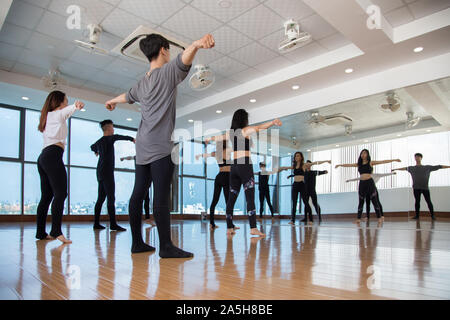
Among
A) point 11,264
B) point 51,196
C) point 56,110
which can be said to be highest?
point 56,110

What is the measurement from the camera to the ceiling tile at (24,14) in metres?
4.45

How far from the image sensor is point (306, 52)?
5.63 m

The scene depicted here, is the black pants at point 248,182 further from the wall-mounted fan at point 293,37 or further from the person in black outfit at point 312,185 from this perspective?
the person in black outfit at point 312,185

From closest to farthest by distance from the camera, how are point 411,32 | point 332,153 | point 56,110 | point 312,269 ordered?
1. point 312,269
2. point 56,110
3. point 411,32
4. point 332,153

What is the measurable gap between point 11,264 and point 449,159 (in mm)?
5822

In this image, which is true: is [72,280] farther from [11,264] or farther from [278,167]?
[278,167]

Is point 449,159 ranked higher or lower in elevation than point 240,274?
higher

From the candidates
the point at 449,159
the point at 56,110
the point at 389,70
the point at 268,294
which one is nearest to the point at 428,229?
the point at 449,159

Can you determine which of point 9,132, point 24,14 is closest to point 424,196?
point 24,14

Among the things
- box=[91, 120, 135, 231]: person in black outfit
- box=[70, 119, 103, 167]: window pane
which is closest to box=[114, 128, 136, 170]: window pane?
box=[70, 119, 103, 167]: window pane

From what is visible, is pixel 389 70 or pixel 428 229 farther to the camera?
pixel 389 70

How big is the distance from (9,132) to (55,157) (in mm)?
6906

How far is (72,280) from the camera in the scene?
1.23 metres

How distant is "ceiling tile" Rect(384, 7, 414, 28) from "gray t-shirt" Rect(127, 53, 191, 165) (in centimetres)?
392
